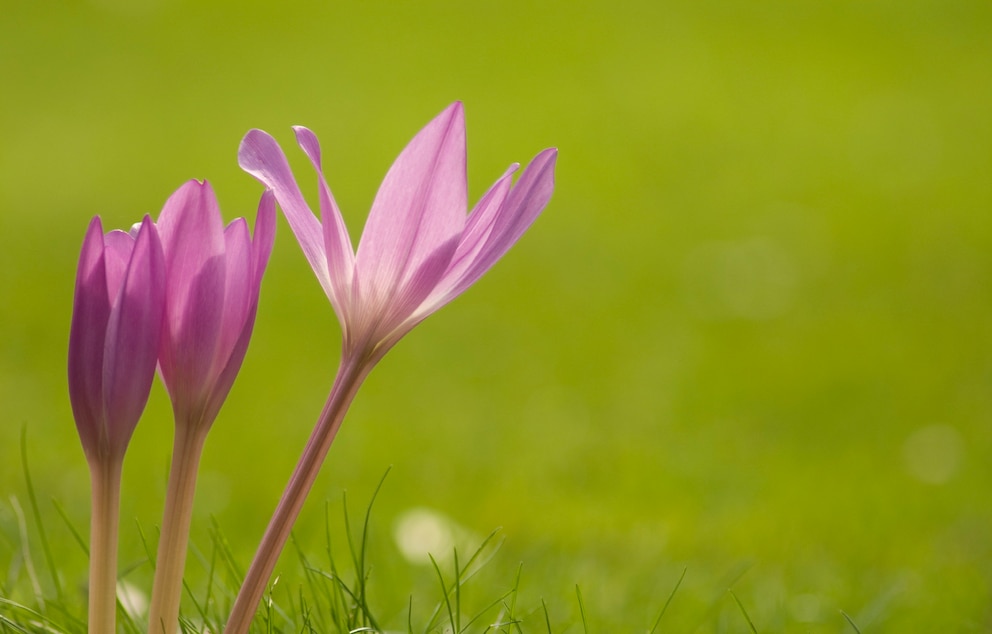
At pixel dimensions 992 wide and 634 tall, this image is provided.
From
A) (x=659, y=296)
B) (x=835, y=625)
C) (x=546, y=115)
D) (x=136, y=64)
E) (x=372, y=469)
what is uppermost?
(x=136, y=64)

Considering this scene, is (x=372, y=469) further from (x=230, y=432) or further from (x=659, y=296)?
(x=659, y=296)

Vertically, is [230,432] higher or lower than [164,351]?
higher

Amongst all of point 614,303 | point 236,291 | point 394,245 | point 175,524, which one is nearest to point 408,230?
point 394,245

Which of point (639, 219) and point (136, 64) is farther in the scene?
point (136, 64)

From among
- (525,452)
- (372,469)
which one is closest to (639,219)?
(525,452)

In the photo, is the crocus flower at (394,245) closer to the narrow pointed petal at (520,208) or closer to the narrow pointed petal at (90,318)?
the narrow pointed petal at (520,208)

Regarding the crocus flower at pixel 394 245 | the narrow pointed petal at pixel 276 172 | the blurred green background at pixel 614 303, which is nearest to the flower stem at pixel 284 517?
the crocus flower at pixel 394 245

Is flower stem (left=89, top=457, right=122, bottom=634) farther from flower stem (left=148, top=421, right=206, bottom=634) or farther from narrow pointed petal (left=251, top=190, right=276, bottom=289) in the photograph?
narrow pointed petal (left=251, top=190, right=276, bottom=289)
